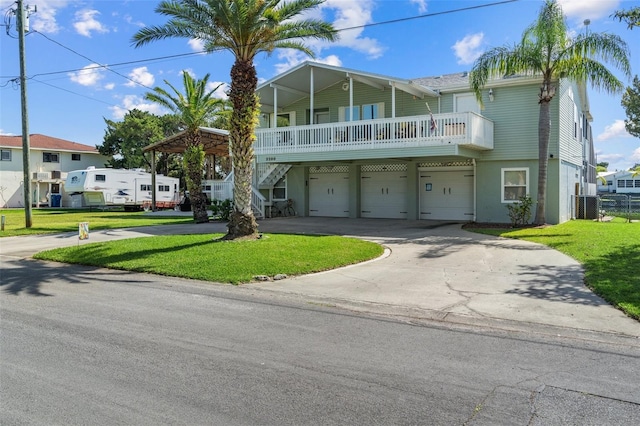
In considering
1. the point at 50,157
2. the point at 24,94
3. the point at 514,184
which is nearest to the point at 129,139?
the point at 50,157

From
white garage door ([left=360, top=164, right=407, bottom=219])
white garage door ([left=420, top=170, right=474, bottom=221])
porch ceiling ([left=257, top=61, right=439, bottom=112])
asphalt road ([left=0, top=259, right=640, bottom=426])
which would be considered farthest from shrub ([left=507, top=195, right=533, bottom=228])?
asphalt road ([left=0, top=259, right=640, bottom=426])

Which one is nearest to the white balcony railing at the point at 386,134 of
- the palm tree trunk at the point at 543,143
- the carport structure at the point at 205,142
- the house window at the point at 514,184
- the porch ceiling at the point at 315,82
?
the house window at the point at 514,184

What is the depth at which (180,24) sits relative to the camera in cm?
1356

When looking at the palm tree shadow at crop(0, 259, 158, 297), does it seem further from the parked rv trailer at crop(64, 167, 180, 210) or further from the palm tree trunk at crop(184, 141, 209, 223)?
the parked rv trailer at crop(64, 167, 180, 210)

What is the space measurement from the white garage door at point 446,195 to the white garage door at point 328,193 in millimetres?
4122

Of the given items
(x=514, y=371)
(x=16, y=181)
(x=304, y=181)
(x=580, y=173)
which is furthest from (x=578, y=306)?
(x=16, y=181)

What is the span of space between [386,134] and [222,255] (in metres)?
9.36

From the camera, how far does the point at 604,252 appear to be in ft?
37.3

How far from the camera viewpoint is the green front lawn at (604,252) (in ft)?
25.1

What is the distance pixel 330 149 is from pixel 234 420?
16059 mm

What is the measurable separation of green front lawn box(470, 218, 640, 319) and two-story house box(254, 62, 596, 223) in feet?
10.9

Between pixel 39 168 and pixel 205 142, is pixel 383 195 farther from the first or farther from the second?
pixel 39 168

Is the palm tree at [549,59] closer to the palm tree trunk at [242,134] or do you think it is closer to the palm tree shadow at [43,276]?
the palm tree trunk at [242,134]

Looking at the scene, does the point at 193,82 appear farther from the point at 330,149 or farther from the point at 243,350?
the point at 243,350
